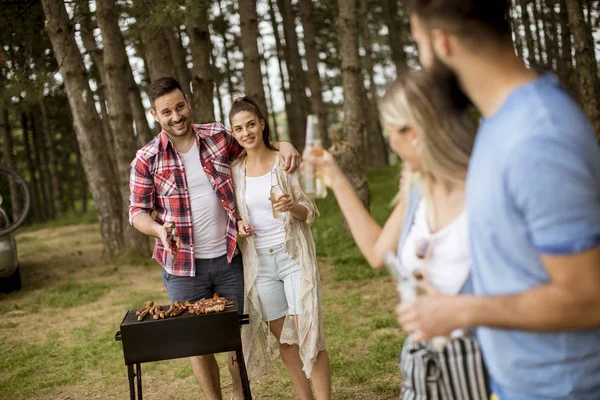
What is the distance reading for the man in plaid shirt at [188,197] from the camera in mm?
4031

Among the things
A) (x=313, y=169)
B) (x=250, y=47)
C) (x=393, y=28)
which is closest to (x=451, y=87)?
(x=313, y=169)

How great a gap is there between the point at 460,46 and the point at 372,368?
401cm

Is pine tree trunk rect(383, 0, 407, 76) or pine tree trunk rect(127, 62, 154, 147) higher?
pine tree trunk rect(383, 0, 407, 76)

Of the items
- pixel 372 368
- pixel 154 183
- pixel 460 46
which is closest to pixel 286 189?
Answer: pixel 154 183

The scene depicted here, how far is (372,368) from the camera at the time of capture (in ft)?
16.6

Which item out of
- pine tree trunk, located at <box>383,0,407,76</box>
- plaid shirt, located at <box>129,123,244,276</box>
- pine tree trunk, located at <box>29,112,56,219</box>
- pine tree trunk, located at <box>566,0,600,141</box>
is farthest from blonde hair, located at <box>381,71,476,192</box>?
pine tree trunk, located at <box>29,112,56,219</box>

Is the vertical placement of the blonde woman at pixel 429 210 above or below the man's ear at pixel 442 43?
below

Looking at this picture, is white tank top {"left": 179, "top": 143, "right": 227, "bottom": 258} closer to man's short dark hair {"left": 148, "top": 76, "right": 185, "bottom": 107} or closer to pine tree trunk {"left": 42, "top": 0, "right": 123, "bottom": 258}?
man's short dark hair {"left": 148, "top": 76, "right": 185, "bottom": 107}

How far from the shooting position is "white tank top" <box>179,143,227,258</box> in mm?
4102

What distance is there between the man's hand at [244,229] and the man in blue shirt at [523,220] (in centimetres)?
246

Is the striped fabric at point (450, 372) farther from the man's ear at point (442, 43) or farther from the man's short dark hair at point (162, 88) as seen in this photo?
the man's short dark hair at point (162, 88)

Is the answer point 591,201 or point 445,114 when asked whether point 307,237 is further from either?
point 591,201

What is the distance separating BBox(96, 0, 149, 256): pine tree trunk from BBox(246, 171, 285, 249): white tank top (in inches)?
257

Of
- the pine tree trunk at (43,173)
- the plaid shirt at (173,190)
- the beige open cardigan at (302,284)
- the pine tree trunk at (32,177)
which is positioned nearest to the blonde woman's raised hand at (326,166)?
the beige open cardigan at (302,284)
